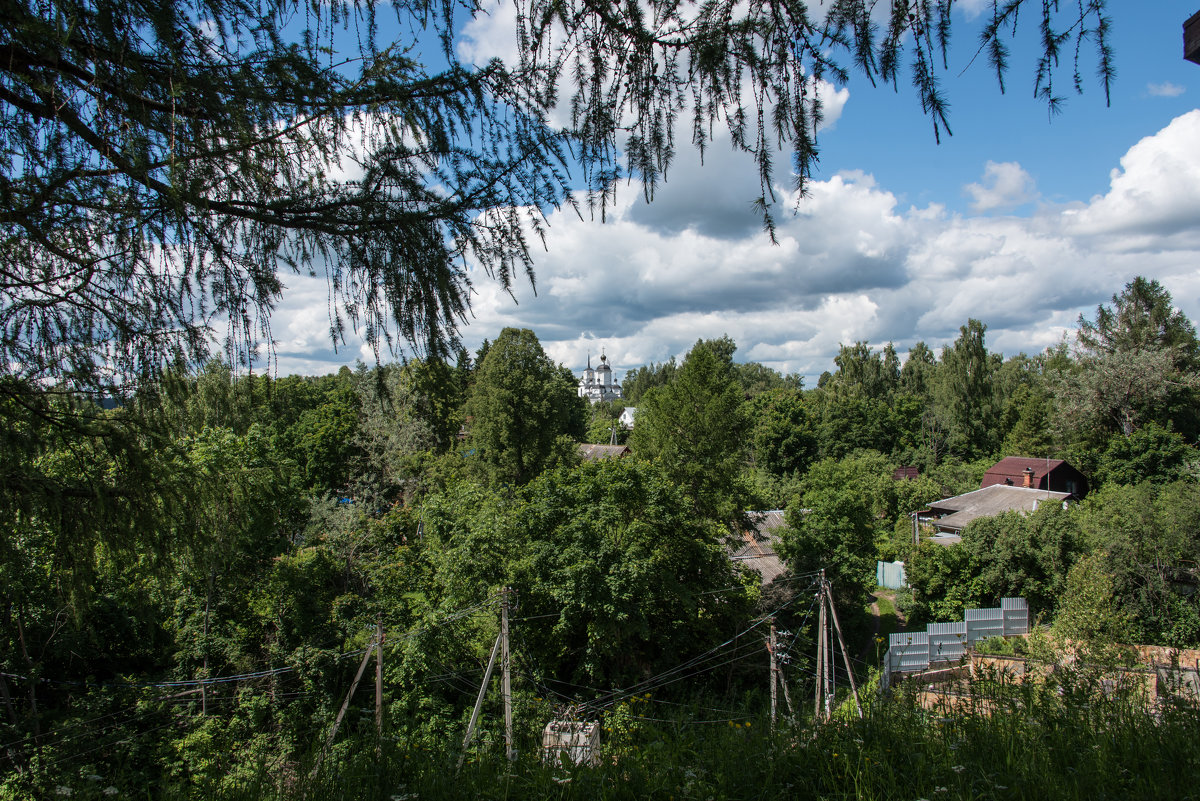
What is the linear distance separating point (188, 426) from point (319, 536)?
1616 cm

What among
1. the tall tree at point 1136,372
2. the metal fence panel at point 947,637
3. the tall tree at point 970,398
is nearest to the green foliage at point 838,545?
the metal fence panel at point 947,637

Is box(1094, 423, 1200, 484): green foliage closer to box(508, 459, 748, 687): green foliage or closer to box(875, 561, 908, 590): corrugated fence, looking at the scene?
box(875, 561, 908, 590): corrugated fence

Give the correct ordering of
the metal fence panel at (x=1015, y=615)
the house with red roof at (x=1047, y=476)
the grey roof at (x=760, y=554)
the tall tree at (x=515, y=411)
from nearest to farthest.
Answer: the metal fence panel at (x=1015, y=615) < the grey roof at (x=760, y=554) < the tall tree at (x=515, y=411) < the house with red roof at (x=1047, y=476)

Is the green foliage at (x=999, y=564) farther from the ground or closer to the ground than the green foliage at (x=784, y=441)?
closer to the ground

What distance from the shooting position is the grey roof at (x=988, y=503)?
2503 centimetres

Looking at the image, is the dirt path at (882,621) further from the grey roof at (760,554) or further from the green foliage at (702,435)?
the green foliage at (702,435)

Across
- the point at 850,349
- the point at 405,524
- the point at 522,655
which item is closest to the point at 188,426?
the point at 522,655

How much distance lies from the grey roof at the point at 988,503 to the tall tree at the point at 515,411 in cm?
1697

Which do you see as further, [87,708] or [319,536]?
[319,536]

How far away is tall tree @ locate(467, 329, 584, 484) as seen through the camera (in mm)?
24484

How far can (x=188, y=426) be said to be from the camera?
3066 mm

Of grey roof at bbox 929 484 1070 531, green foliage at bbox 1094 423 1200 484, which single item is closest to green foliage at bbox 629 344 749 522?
grey roof at bbox 929 484 1070 531

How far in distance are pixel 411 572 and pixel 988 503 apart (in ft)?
82.0

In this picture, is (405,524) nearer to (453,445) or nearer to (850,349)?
(453,445)
